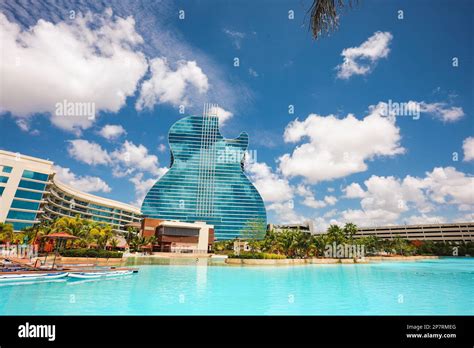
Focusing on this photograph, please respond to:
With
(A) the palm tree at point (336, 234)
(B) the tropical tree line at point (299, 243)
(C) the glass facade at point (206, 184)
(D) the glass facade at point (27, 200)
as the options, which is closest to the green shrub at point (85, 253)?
(B) the tropical tree line at point (299, 243)

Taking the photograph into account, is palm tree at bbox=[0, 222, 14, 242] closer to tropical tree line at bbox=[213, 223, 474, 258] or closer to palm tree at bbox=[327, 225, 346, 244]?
tropical tree line at bbox=[213, 223, 474, 258]

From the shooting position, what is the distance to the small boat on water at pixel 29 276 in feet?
62.6

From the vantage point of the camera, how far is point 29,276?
65.8 ft

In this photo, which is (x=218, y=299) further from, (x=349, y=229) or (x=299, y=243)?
(x=349, y=229)

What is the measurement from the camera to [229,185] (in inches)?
4948

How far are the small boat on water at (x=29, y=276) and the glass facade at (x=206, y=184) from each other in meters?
97.4

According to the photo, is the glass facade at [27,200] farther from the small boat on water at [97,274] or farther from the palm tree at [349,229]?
the palm tree at [349,229]

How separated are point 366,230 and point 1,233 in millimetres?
153806

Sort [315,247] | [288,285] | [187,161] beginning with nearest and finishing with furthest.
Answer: [288,285], [315,247], [187,161]
